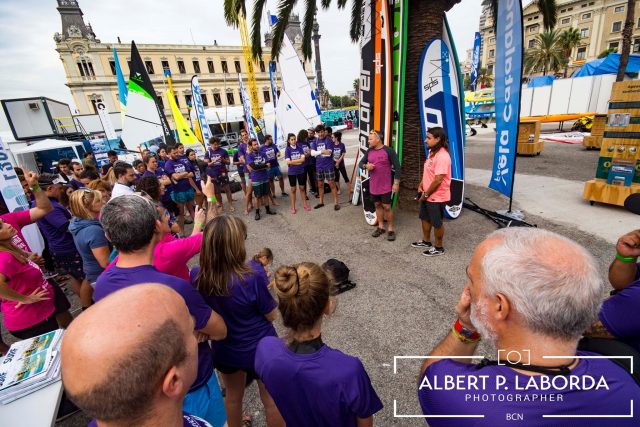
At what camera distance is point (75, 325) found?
0.77 meters

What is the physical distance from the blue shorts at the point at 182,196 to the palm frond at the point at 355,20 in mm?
7142

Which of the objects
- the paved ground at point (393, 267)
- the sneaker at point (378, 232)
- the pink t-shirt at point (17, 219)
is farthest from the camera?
the sneaker at point (378, 232)

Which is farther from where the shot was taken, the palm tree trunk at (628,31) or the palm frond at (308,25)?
the palm tree trunk at (628,31)

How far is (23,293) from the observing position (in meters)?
2.51

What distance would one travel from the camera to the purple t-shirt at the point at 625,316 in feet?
4.47

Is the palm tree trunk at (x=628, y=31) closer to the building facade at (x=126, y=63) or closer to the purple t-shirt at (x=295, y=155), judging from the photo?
the purple t-shirt at (x=295, y=155)

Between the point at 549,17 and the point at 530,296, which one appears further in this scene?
the point at 549,17

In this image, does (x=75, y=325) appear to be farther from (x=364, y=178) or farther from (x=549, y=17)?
(x=549, y=17)

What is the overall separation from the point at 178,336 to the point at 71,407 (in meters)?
2.94

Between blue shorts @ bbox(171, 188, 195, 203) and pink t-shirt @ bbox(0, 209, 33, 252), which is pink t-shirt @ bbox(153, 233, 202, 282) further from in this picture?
blue shorts @ bbox(171, 188, 195, 203)

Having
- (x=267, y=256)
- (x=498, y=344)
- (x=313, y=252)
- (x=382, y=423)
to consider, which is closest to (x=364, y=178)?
(x=313, y=252)

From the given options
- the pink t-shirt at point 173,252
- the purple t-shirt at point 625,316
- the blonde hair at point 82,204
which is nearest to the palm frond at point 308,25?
the blonde hair at point 82,204

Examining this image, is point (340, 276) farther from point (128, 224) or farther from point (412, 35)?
point (412, 35)

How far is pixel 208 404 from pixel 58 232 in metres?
3.65
